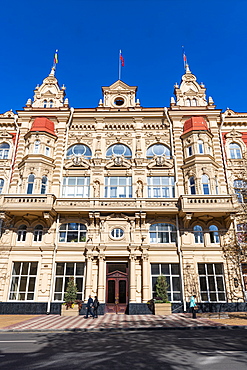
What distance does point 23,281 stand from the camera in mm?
24031

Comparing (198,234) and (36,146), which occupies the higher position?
(36,146)

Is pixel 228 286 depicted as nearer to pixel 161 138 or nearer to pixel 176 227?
pixel 176 227

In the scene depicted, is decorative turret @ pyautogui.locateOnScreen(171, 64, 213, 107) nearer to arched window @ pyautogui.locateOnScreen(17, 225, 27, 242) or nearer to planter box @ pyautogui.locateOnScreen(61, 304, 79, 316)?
arched window @ pyautogui.locateOnScreen(17, 225, 27, 242)

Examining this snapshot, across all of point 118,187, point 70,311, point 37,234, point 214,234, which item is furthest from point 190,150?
point 70,311

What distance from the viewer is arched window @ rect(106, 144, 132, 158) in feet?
95.6

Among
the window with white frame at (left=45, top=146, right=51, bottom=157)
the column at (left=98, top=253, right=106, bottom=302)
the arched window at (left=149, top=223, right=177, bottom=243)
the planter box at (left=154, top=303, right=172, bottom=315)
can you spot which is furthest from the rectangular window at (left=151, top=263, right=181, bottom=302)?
the window with white frame at (left=45, top=146, right=51, bottom=157)

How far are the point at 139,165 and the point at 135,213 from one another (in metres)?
5.54

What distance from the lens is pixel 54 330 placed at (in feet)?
49.8

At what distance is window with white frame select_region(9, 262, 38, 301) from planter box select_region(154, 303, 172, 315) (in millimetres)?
10988

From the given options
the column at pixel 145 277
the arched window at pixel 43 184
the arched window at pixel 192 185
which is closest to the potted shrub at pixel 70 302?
the column at pixel 145 277

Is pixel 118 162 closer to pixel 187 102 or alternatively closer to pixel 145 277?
pixel 145 277

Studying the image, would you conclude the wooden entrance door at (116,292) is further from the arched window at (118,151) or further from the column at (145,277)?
the arched window at (118,151)

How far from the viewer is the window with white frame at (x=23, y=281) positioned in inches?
926

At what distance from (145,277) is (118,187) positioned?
938 centimetres
